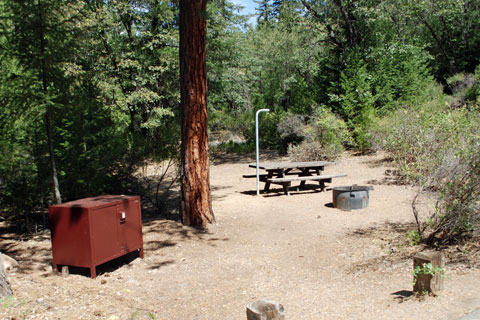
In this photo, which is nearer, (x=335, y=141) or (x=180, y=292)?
(x=180, y=292)

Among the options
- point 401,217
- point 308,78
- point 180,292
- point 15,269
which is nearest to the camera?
point 180,292

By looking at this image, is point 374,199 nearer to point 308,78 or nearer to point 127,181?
point 127,181

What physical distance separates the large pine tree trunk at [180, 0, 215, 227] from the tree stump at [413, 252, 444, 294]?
4879 millimetres

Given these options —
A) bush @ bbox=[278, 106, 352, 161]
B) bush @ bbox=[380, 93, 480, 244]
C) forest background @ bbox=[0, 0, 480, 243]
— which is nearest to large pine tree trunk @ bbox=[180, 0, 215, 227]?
forest background @ bbox=[0, 0, 480, 243]

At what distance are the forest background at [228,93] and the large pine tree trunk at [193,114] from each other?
0.72m

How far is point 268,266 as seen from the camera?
5.95 m

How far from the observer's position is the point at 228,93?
23.1m

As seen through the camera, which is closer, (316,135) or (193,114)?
(193,114)

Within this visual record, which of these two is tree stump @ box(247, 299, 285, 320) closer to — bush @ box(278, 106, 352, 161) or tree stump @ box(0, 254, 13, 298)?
tree stump @ box(0, 254, 13, 298)

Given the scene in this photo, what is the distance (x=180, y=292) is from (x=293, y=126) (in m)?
14.8

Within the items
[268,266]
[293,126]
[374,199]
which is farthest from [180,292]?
[293,126]

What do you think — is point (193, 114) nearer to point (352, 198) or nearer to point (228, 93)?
point (352, 198)


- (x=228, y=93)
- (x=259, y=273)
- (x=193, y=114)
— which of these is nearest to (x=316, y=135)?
(x=228, y=93)

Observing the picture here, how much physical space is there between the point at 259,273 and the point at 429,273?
7.84ft
